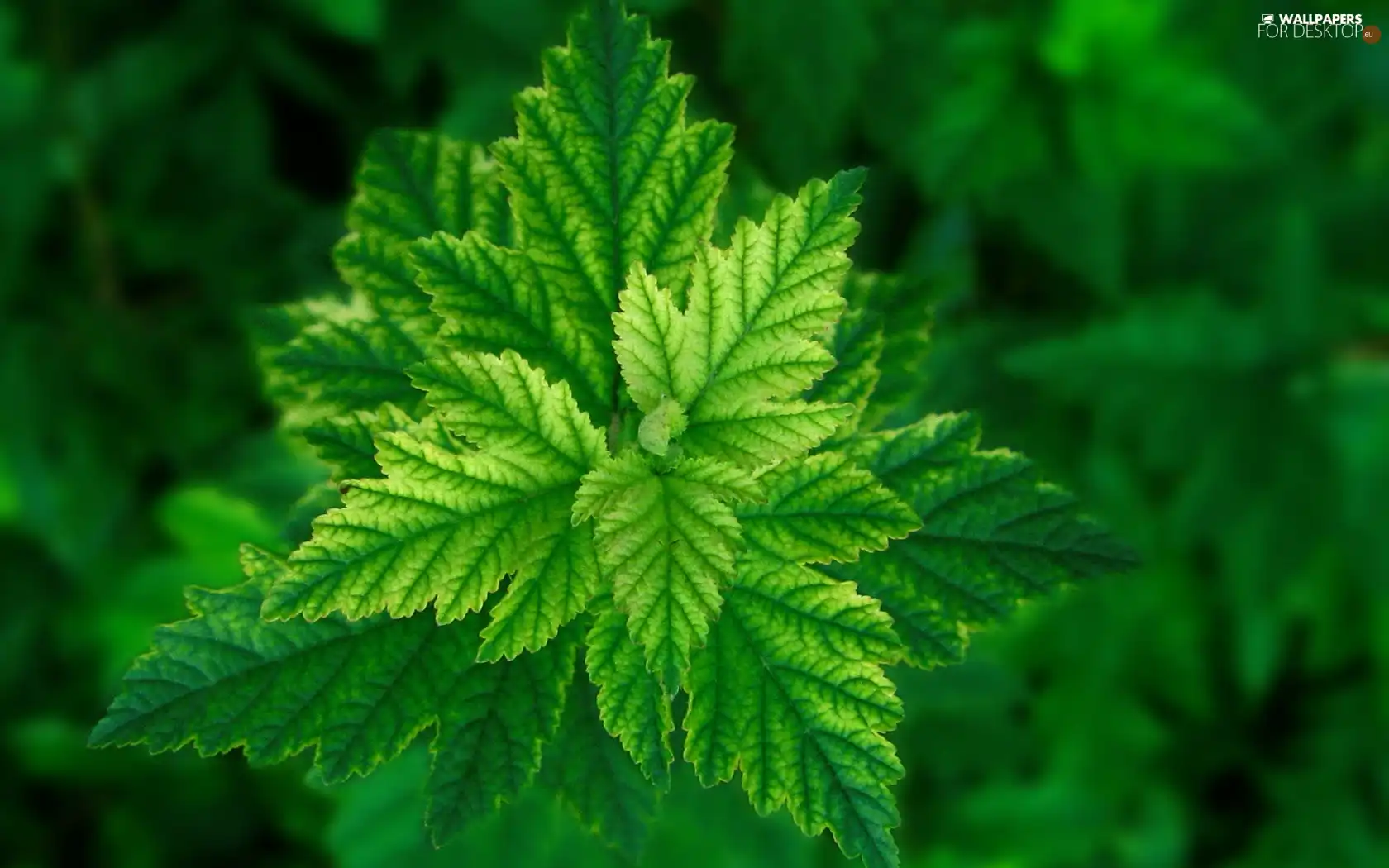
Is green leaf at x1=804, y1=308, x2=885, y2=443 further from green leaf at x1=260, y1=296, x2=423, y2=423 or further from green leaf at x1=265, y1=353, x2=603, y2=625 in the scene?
green leaf at x1=260, y1=296, x2=423, y2=423

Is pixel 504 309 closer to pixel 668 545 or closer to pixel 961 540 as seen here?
pixel 668 545

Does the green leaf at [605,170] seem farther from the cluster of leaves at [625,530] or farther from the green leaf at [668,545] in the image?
the green leaf at [668,545]

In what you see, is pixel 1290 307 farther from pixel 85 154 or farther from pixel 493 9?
pixel 85 154

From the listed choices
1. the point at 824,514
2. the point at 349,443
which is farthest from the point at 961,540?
the point at 349,443

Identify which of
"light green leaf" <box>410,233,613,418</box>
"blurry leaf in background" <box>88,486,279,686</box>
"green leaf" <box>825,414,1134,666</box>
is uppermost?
"blurry leaf in background" <box>88,486,279,686</box>

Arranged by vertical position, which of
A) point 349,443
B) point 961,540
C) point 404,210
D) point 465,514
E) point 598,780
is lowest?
point 598,780

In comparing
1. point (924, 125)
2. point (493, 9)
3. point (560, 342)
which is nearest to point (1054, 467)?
point (924, 125)

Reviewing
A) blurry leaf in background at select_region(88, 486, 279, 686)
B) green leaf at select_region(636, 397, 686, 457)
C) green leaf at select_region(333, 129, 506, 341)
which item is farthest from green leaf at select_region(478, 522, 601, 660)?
blurry leaf in background at select_region(88, 486, 279, 686)
